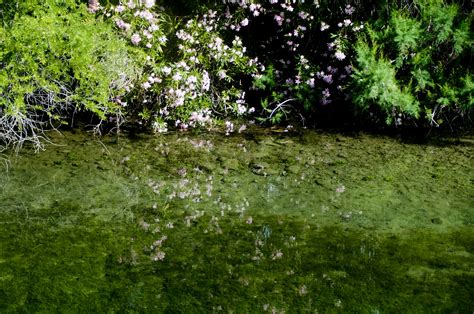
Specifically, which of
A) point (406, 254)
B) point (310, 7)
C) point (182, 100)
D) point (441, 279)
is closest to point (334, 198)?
point (406, 254)

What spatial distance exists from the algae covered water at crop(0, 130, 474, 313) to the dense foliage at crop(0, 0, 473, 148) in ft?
1.55

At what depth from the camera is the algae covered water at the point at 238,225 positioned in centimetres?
378

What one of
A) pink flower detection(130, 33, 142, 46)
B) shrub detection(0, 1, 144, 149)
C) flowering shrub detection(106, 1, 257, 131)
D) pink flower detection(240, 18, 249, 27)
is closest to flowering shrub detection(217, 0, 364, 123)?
pink flower detection(240, 18, 249, 27)

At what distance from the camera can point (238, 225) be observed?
477 cm

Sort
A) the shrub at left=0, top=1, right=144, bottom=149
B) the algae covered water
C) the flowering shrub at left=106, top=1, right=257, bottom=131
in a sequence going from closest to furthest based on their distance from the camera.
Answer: the algae covered water < the shrub at left=0, top=1, right=144, bottom=149 < the flowering shrub at left=106, top=1, right=257, bottom=131

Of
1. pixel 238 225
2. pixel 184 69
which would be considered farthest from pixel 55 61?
pixel 238 225

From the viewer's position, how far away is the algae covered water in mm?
3781

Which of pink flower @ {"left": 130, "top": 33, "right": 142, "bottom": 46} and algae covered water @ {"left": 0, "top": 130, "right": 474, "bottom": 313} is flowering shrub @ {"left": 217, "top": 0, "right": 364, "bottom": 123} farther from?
pink flower @ {"left": 130, "top": 33, "right": 142, "bottom": 46}

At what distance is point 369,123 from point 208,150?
196 centimetres

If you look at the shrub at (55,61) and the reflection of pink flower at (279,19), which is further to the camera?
the reflection of pink flower at (279,19)

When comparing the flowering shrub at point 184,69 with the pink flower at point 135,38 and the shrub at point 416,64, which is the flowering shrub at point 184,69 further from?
the shrub at point 416,64

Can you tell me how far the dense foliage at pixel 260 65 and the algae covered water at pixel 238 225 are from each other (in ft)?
1.55

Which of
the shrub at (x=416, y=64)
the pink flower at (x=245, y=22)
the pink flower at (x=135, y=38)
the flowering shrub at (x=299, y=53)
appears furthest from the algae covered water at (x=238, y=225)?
the pink flower at (x=245, y=22)

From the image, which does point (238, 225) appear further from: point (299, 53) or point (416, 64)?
point (299, 53)
